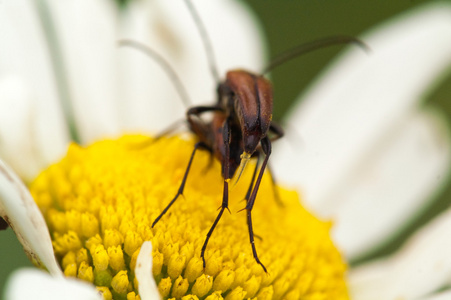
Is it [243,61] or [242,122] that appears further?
[243,61]

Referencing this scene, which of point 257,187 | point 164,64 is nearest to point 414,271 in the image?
point 257,187

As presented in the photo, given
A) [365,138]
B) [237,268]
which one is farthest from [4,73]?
[365,138]

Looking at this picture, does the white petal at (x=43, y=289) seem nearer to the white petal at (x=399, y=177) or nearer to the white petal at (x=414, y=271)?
the white petal at (x=414, y=271)

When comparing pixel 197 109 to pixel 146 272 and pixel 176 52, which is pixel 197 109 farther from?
pixel 176 52

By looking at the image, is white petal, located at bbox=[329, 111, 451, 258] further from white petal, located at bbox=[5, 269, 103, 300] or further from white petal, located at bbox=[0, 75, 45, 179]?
white petal, located at bbox=[5, 269, 103, 300]

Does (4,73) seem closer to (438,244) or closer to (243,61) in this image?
(243,61)

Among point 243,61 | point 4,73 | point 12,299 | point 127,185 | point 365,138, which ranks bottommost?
point 12,299
